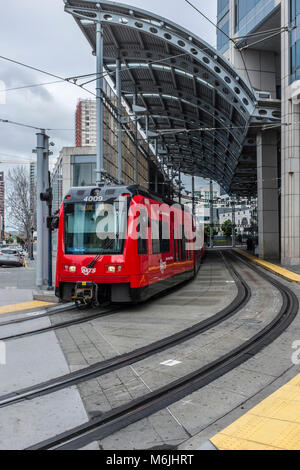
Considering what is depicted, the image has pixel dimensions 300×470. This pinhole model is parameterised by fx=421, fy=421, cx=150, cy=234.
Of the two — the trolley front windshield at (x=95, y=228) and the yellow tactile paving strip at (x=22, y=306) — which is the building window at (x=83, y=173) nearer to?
the yellow tactile paving strip at (x=22, y=306)

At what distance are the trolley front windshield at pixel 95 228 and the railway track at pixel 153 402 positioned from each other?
4080mm

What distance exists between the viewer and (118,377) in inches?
221

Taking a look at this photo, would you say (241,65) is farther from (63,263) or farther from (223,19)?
(63,263)

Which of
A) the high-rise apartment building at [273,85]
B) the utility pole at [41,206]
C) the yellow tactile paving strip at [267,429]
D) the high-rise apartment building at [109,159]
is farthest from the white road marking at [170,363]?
the high-rise apartment building at [109,159]

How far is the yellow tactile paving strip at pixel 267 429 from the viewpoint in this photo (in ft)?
11.9

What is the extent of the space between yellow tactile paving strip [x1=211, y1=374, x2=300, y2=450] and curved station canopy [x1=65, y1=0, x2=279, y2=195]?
16754 mm

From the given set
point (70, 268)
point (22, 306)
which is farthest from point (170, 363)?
point (22, 306)

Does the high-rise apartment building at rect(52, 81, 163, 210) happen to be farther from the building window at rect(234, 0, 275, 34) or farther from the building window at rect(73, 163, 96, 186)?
the building window at rect(234, 0, 275, 34)

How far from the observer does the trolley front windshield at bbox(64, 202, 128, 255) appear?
10172 millimetres

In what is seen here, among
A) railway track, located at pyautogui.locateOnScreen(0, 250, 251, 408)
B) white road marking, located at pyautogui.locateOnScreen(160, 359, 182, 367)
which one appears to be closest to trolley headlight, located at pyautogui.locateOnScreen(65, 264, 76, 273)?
railway track, located at pyautogui.locateOnScreen(0, 250, 251, 408)

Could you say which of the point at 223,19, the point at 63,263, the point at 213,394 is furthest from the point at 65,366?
the point at 223,19

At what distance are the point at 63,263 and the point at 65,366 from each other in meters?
4.68

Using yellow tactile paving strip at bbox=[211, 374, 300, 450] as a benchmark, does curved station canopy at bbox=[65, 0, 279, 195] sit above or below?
above

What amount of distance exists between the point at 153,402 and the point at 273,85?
3180cm
